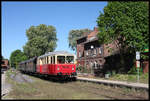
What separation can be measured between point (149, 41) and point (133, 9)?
12.2 ft

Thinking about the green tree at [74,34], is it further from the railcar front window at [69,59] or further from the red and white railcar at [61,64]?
the red and white railcar at [61,64]

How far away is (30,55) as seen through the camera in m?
60.3

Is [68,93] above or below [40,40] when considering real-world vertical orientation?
below

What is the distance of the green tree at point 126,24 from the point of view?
20953mm

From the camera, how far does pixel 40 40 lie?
195ft

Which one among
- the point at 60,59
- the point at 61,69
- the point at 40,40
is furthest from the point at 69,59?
the point at 40,40

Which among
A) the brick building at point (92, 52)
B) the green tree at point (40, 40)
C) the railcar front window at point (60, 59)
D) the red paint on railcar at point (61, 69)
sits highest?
the green tree at point (40, 40)

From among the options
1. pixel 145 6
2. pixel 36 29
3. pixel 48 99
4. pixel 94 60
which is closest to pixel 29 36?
pixel 36 29

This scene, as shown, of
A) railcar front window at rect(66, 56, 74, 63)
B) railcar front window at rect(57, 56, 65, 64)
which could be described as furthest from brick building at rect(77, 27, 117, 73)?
railcar front window at rect(57, 56, 65, 64)

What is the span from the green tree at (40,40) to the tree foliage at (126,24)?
37.9 m

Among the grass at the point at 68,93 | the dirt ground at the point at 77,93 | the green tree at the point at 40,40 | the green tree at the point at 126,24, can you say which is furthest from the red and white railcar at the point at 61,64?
the green tree at the point at 40,40

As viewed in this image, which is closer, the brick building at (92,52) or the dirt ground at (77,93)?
the dirt ground at (77,93)

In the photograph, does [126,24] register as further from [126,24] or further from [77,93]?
[77,93]

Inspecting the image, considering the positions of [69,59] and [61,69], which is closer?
[61,69]
